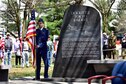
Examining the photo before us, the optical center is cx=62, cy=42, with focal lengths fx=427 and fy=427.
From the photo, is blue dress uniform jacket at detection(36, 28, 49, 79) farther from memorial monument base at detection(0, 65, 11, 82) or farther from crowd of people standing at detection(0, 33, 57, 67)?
crowd of people standing at detection(0, 33, 57, 67)

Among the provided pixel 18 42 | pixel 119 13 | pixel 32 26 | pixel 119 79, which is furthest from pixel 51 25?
pixel 119 79

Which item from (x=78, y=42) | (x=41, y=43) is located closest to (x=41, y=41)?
(x=41, y=43)

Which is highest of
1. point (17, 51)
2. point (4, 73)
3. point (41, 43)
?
point (41, 43)

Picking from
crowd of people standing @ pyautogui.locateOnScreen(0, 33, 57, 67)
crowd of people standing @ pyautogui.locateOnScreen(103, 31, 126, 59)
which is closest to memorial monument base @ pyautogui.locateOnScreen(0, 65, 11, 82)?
crowd of people standing @ pyautogui.locateOnScreen(0, 33, 57, 67)

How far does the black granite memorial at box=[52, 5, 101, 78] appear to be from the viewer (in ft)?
46.2

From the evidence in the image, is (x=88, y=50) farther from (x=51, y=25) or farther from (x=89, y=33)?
(x=51, y=25)

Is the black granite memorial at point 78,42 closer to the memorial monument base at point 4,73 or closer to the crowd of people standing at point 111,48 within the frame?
the memorial monument base at point 4,73

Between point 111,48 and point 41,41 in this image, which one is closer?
point 41,41

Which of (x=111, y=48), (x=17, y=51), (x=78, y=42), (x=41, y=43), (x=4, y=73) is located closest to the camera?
(x=4, y=73)

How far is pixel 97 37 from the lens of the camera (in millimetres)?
14039

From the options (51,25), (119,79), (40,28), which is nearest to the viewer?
(119,79)

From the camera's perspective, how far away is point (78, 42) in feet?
46.6

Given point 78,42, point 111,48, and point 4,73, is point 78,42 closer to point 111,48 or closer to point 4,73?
point 4,73

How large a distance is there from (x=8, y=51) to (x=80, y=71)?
29.6 ft
